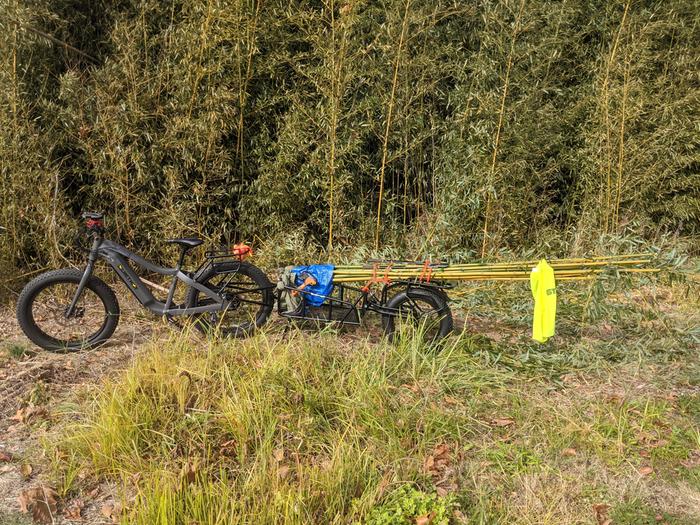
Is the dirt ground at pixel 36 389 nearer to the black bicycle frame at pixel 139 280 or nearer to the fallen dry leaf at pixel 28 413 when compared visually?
the fallen dry leaf at pixel 28 413

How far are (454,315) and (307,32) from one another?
2352mm

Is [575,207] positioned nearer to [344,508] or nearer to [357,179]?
[357,179]

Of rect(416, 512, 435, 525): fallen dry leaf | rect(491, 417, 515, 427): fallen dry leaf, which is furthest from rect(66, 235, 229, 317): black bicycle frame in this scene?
rect(416, 512, 435, 525): fallen dry leaf

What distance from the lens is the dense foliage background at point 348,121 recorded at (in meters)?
4.17

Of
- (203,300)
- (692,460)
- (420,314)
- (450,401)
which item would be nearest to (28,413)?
(203,300)

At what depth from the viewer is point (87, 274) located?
328cm

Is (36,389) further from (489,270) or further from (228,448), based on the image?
(489,270)

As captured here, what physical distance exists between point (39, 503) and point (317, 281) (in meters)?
1.77

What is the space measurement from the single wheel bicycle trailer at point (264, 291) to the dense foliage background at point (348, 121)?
1007 mm

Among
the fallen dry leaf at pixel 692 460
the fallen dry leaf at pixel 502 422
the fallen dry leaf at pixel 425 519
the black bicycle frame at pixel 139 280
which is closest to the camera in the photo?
the fallen dry leaf at pixel 425 519

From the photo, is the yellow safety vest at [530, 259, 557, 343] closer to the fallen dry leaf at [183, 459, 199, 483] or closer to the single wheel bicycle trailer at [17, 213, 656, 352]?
the single wheel bicycle trailer at [17, 213, 656, 352]

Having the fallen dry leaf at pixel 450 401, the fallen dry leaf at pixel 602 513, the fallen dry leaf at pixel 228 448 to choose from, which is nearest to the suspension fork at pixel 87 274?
the fallen dry leaf at pixel 228 448

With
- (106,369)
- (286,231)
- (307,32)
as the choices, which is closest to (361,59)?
(307,32)

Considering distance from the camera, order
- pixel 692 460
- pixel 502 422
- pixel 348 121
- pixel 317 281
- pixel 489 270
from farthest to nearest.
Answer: pixel 348 121 < pixel 317 281 < pixel 489 270 < pixel 502 422 < pixel 692 460
